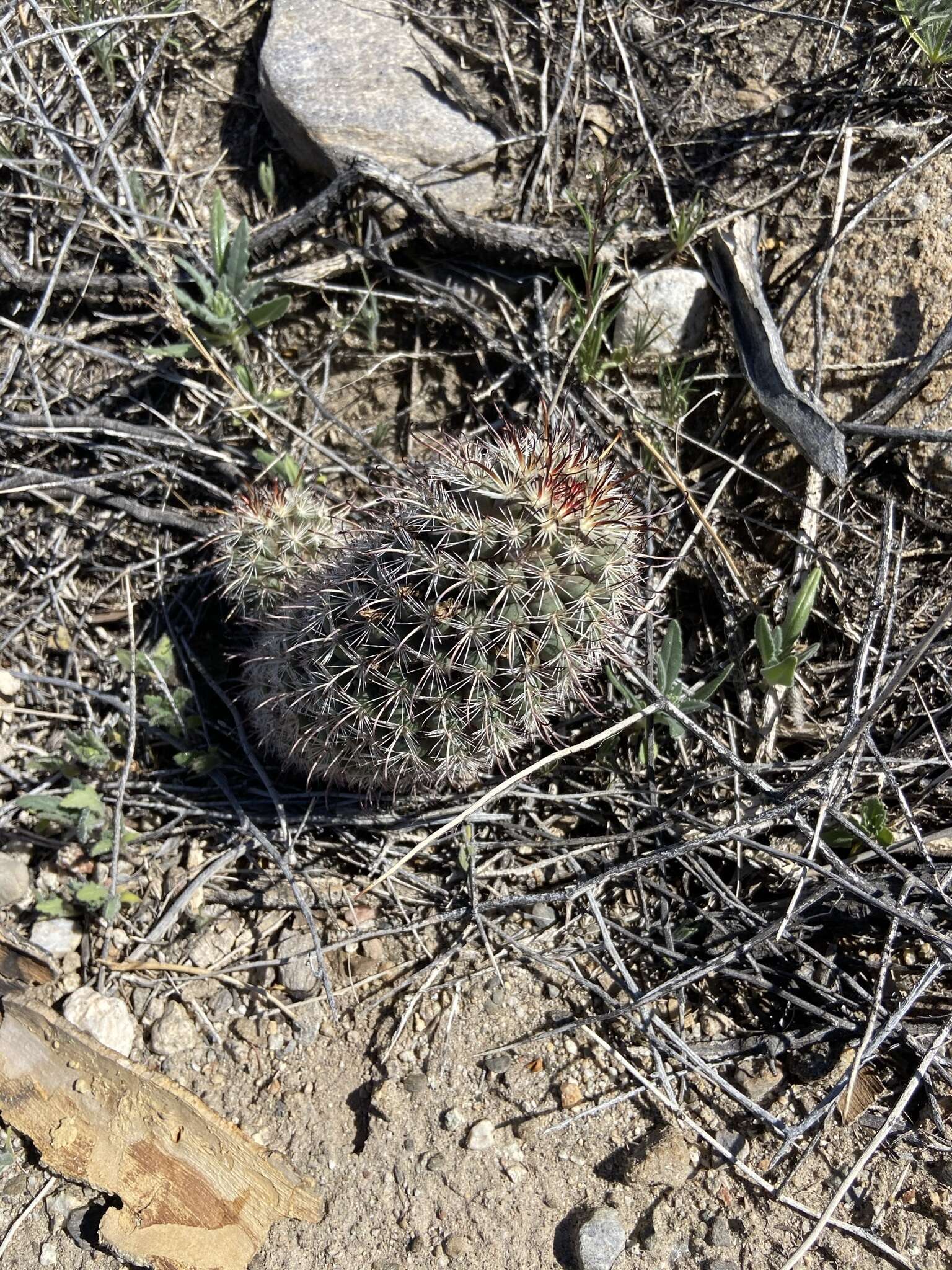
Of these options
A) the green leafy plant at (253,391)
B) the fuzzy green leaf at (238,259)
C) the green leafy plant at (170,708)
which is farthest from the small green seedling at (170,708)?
the fuzzy green leaf at (238,259)

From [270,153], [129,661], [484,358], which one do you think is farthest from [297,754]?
[270,153]

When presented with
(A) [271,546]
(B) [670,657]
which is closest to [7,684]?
(A) [271,546]

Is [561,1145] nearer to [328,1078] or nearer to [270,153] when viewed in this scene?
[328,1078]

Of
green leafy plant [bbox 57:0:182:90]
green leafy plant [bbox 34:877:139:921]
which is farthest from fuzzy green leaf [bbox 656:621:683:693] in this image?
green leafy plant [bbox 57:0:182:90]

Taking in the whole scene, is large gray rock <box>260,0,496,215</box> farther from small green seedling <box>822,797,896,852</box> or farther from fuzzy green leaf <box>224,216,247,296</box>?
small green seedling <box>822,797,896,852</box>

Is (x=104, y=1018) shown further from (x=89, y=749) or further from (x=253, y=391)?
(x=253, y=391)
